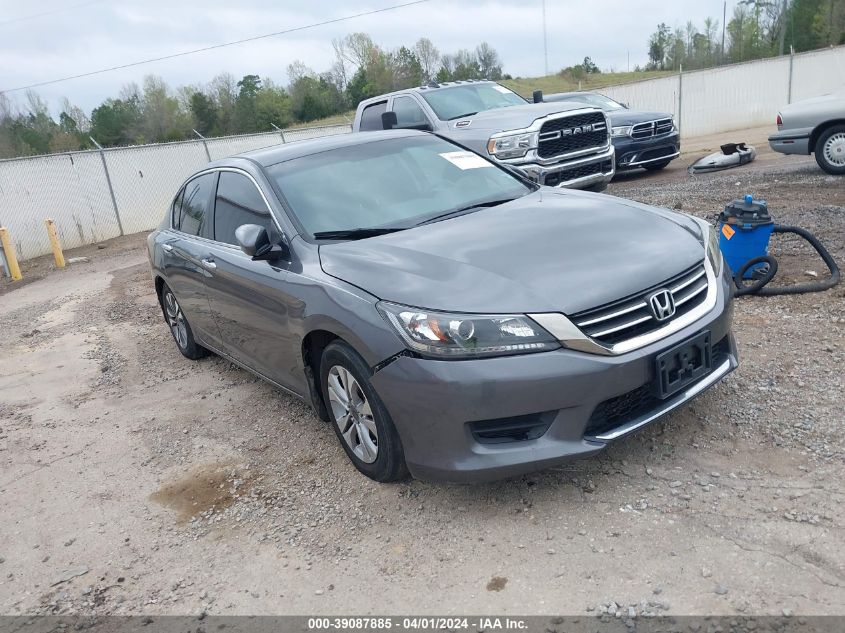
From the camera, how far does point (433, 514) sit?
3355 mm

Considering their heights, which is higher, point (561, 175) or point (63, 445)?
point (561, 175)

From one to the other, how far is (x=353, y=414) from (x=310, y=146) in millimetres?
2058

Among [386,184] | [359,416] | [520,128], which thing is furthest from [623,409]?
[520,128]

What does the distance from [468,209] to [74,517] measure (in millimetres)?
2820

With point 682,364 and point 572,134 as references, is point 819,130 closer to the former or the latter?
point 572,134

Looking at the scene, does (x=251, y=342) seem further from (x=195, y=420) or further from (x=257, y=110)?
(x=257, y=110)

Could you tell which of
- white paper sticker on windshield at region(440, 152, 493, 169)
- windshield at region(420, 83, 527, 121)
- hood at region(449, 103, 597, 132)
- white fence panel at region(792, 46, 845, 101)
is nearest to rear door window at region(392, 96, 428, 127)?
windshield at region(420, 83, 527, 121)

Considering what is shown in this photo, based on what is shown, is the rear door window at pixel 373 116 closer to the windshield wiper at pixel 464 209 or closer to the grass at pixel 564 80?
the windshield wiper at pixel 464 209

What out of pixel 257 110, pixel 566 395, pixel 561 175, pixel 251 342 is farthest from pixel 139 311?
pixel 257 110

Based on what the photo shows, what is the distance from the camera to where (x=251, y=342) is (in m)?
4.55

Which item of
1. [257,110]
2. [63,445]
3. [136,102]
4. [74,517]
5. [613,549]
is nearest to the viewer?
[613,549]

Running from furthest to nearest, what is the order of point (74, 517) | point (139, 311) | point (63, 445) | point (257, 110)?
point (257, 110), point (139, 311), point (63, 445), point (74, 517)

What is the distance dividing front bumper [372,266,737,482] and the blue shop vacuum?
2.68 metres

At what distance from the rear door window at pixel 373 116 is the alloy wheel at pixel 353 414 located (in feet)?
26.8
